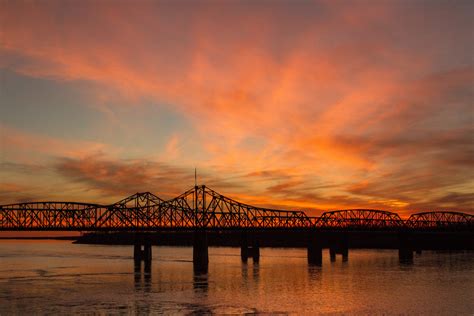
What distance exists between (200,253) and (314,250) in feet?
132

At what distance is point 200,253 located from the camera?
13188cm

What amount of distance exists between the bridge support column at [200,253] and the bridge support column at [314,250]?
34.2m

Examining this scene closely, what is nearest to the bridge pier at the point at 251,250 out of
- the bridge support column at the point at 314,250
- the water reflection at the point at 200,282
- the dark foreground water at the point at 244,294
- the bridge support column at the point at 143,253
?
the bridge support column at the point at 314,250

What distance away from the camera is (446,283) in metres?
95.0

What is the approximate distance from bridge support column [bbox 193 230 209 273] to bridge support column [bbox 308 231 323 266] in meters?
34.2

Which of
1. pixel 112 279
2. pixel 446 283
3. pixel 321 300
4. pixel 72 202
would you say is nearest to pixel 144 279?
pixel 112 279

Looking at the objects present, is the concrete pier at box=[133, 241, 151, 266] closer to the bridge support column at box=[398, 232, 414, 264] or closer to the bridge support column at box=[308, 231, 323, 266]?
the bridge support column at box=[308, 231, 323, 266]

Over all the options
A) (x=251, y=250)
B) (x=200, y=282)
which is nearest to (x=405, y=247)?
(x=251, y=250)

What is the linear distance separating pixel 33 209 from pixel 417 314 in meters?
117

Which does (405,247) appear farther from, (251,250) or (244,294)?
(244,294)

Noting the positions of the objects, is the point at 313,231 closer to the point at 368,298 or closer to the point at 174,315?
the point at 368,298

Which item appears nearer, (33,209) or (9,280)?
(9,280)

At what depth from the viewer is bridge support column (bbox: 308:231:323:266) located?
15612 cm

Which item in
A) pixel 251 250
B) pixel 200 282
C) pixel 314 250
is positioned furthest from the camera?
pixel 251 250
